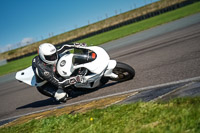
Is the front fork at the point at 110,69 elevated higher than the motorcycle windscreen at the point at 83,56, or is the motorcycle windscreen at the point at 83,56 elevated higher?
the motorcycle windscreen at the point at 83,56

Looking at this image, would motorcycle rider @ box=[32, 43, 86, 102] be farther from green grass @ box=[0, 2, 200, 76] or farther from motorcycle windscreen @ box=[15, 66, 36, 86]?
green grass @ box=[0, 2, 200, 76]

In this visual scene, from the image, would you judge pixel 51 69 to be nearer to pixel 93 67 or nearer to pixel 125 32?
pixel 93 67

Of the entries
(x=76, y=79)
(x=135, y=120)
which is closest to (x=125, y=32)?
(x=76, y=79)

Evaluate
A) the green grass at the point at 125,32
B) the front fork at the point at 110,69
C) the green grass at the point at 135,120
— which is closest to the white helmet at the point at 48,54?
the front fork at the point at 110,69

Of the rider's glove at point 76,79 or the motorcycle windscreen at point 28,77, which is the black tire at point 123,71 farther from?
the motorcycle windscreen at point 28,77

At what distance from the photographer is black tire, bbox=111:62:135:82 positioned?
659 cm

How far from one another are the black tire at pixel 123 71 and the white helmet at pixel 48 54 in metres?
1.62

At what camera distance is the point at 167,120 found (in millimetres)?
3092

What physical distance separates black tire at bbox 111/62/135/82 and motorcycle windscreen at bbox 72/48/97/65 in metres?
0.67

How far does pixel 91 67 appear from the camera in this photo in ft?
21.4

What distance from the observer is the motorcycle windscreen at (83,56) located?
21.7 ft

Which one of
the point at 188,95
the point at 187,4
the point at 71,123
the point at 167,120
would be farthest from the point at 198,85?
the point at 187,4

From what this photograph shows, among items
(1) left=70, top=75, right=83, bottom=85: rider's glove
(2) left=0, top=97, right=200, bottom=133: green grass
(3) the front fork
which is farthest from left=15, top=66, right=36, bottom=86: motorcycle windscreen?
(2) left=0, top=97, right=200, bottom=133: green grass

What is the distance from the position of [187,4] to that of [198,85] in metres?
42.1
